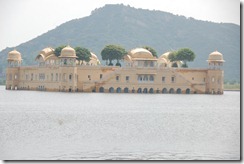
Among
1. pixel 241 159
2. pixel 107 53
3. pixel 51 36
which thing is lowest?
pixel 241 159

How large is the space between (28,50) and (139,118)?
146 metres

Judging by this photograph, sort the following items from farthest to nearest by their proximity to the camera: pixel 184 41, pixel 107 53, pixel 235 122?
pixel 184 41
pixel 107 53
pixel 235 122

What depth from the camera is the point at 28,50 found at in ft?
594

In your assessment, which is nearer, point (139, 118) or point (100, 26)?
point (139, 118)

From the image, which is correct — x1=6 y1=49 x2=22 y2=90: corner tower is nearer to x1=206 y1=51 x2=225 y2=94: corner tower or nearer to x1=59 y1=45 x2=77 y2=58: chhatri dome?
x1=59 y1=45 x2=77 y2=58: chhatri dome

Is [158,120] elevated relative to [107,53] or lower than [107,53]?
lower

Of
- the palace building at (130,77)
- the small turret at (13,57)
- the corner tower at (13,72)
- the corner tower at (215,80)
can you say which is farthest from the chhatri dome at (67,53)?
the corner tower at (215,80)

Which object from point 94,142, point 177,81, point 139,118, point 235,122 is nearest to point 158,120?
point 139,118

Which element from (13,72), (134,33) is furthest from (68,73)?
(134,33)

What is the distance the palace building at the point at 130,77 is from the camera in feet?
245

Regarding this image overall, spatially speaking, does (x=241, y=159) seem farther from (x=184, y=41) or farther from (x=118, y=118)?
(x=184, y=41)

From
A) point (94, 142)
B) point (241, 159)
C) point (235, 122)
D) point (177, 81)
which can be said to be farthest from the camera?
point (177, 81)

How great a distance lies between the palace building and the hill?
7596 centimetres

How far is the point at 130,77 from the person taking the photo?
246 ft
